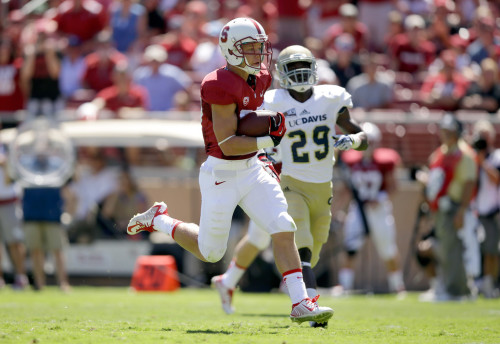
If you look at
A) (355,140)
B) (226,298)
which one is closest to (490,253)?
(226,298)

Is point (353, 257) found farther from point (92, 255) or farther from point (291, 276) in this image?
point (291, 276)

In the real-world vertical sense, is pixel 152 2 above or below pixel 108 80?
above

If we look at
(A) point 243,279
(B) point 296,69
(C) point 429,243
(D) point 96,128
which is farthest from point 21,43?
(B) point 296,69

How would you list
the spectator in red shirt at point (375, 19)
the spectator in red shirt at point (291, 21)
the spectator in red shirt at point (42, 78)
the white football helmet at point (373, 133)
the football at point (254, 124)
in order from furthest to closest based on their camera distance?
1. the spectator in red shirt at point (375, 19)
2. the spectator in red shirt at point (291, 21)
3. the spectator in red shirt at point (42, 78)
4. the white football helmet at point (373, 133)
5. the football at point (254, 124)

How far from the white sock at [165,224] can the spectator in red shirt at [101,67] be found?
8.14m

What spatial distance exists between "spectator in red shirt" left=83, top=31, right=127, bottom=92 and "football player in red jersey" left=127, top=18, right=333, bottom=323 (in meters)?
8.55

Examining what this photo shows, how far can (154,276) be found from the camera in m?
11.3

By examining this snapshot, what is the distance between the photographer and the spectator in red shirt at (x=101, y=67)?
46.8ft

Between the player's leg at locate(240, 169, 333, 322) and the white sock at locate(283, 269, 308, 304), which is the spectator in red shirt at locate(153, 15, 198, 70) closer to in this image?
the player's leg at locate(240, 169, 333, 322)

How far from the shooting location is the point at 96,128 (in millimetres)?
12359

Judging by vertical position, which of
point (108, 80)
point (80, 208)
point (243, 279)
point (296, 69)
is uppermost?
point (108, 80)

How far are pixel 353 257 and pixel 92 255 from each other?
137 inches

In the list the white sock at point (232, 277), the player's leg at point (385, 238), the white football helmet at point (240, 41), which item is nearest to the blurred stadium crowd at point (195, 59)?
the player's leg at point (385, 238)

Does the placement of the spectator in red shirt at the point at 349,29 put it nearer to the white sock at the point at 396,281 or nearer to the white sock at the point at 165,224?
the white sock at the point at 396,281
